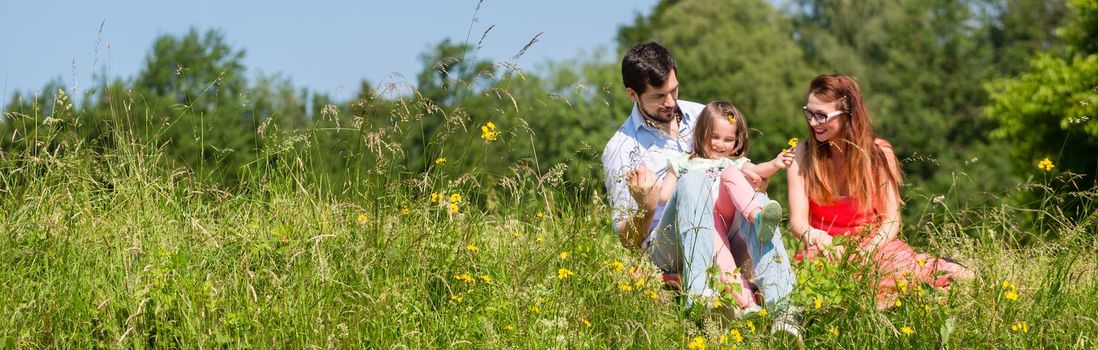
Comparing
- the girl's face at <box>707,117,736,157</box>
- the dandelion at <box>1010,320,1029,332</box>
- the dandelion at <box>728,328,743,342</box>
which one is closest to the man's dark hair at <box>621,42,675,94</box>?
the girl's face at <box>707,117,736,157</box>

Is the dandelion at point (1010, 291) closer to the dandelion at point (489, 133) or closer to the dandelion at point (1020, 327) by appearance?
the dandelion at point (1020, 327)

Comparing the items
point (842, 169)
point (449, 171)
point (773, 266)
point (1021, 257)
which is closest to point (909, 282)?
point (773, 266)

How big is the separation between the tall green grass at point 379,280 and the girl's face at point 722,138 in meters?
0.72

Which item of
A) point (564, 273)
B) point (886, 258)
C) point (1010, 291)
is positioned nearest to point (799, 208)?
point (886, 258)

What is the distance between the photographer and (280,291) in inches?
156

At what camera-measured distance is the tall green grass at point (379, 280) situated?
13.1ft

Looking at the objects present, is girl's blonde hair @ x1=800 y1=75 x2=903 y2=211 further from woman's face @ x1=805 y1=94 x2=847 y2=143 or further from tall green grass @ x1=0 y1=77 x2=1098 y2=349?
tall green grass @ x1=0 y1=77 x2=1098 y2=349

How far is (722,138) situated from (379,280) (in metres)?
1.77

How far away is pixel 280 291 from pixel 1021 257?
2792 millimetres

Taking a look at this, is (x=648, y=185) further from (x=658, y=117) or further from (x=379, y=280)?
(x=379, y=280)

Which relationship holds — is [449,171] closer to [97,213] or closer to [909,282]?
[97,213]

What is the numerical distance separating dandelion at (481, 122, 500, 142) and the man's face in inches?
51.0

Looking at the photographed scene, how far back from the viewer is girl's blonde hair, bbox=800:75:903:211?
209 inches

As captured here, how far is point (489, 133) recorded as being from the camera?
4.57 m
